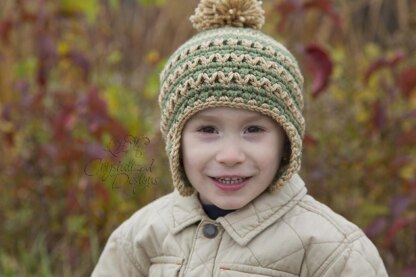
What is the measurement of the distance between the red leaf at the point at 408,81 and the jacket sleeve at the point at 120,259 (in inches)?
58.4

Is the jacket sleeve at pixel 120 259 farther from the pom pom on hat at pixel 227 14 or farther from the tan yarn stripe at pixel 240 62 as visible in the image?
the pom pom on hat at pixel 227 14

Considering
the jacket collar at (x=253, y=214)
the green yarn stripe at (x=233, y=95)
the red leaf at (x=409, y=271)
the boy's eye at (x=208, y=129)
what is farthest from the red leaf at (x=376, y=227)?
the boy's eye at (x=208, y=129)

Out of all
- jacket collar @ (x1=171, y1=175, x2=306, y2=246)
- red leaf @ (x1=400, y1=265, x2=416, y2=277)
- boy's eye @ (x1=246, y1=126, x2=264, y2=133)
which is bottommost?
red leaf @ (x1=400, y1=265, x2=416, y2=277)

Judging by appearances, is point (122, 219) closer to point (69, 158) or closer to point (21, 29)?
point (69, 158)

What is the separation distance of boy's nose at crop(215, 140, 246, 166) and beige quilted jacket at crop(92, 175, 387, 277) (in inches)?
8.3

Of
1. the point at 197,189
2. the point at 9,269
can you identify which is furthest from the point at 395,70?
the point at 9,269

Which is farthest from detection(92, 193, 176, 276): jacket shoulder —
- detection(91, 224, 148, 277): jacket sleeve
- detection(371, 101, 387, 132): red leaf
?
detection(371, 101, 387, 132): red leaf

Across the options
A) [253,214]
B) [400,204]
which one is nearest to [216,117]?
[253,214]

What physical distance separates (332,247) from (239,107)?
1.57 ft

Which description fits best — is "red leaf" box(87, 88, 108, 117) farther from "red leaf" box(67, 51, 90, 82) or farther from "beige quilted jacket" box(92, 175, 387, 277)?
"beige quilted jacket" box(92, 175, 387, 277)

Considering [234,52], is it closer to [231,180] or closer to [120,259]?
[231,180]

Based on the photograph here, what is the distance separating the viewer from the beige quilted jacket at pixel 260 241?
91.8 inches

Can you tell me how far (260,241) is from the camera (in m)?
2.38

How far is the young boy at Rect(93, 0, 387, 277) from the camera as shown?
7.58ft
